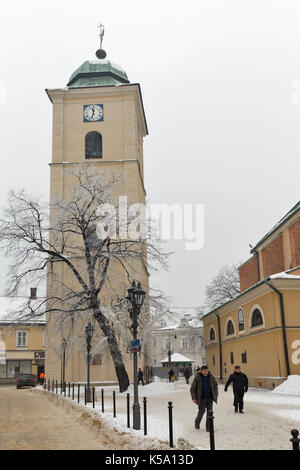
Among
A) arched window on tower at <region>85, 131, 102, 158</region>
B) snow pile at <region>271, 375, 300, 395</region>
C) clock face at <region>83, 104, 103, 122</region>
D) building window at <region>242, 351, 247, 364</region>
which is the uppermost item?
clock face at <region>83, 104, 103, 122</region>

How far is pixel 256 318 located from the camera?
90.2ft

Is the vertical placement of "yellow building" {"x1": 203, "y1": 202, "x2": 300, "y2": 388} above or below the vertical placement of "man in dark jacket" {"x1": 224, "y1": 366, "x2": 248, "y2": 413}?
above

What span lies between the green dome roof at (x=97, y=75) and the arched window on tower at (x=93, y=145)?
4.19 meters

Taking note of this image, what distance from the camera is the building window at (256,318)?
87.6 feet

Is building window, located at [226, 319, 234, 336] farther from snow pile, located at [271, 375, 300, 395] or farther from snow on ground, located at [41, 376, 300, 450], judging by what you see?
snow on ground, located at [41, 376, 300, 450]

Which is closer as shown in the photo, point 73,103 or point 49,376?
point 49,376

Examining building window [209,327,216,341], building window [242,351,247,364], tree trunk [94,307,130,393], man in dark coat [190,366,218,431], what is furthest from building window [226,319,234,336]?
man in dark coat [190,366,218,431]

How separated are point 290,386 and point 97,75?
30.0 m

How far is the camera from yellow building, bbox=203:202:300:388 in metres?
24.0

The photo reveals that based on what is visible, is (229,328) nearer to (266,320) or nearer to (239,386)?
(266,320)
